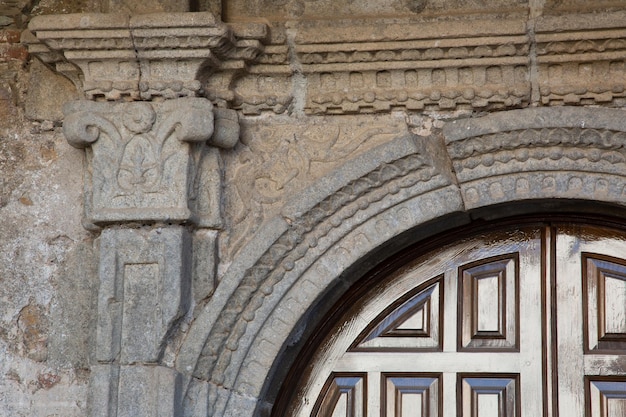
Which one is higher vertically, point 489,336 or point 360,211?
point 360,211

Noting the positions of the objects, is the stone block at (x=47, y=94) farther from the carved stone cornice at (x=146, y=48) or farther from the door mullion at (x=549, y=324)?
the door mullion at (x=549, y=324)

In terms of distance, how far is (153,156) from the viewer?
3732 millimetres

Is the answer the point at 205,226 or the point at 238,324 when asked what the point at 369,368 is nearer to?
the point at 238,324

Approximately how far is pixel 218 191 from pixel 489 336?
1.12m

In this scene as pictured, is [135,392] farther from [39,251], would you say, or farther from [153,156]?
[153,156]

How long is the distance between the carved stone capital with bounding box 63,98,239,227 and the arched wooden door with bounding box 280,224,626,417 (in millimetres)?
770

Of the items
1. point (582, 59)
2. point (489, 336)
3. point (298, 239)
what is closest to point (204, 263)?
point (298, 239)

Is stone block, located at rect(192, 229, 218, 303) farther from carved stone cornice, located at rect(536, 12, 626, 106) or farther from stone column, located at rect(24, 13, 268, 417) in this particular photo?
carved stone cornice, located at rect(536, 12, 626, 106)

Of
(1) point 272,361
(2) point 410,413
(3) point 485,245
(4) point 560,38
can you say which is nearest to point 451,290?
(3) point 485,245

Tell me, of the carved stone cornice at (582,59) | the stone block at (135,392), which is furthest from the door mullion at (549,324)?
the stone block at (135,392)

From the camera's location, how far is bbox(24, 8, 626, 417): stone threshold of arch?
12.0 feet

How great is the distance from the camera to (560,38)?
3.63 meters

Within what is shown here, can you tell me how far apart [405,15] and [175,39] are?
0.83 meters

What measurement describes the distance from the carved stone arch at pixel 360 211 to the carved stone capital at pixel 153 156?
0.29 meters
